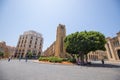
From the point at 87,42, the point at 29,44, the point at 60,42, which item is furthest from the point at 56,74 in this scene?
the point at 29,44

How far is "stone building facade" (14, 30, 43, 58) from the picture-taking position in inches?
3026

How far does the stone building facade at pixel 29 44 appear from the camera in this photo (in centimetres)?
7687

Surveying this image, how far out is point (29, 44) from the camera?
80188 mm

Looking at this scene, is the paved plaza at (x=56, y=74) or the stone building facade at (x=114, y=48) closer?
the paved plaza at (x=56, y=74)

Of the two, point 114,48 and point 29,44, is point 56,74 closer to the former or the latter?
point 114,48

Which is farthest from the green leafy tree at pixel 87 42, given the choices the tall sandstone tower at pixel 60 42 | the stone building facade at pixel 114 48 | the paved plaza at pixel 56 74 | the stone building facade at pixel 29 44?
the stone building facade at pixel 29 44

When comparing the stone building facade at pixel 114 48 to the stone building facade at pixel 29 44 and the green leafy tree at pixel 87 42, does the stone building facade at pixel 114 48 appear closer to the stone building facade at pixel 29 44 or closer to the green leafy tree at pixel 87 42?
the green leafy tree at pixel 87 42

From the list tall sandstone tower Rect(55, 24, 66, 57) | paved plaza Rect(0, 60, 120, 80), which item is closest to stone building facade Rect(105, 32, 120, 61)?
tall sandstone tower Rect(55, 24, 66, 57)

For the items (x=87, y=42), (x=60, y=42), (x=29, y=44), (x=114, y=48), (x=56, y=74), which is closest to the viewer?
(x=56, y=74)

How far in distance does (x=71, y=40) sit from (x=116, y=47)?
3100 centimetres

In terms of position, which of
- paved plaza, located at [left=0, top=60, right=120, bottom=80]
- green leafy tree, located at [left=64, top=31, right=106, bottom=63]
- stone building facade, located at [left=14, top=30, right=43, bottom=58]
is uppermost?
stone building facade, located at [left=14, top=30, right=43, bottom=58]

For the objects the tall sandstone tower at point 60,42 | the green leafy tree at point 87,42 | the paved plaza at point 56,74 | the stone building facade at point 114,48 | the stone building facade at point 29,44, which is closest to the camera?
the paved plaza at point 56,74

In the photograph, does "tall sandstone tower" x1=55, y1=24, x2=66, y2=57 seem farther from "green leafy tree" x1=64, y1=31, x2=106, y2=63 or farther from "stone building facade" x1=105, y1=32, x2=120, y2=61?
"stone building facade" x1=105, y1=32, x2=120, y2=61

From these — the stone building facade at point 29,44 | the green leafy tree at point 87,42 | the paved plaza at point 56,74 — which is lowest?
the paved plaza at point 56,74
